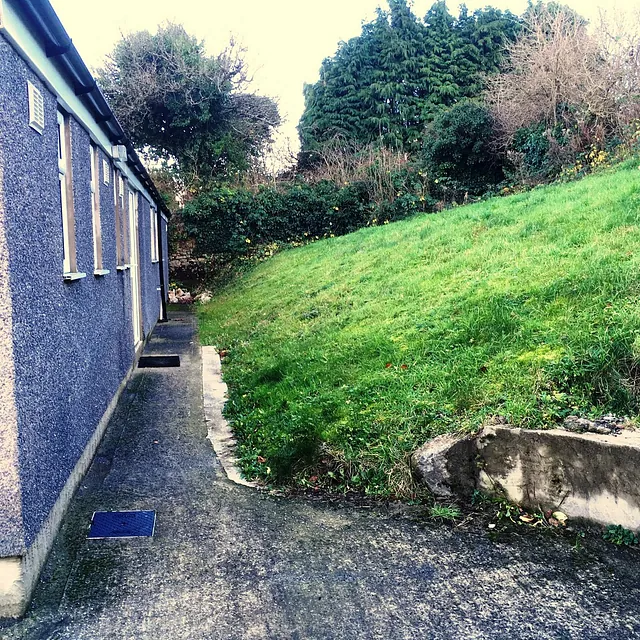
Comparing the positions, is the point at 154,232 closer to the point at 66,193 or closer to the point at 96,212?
the point at 96,212

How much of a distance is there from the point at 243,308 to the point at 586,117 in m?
9.97

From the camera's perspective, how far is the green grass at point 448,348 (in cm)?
412

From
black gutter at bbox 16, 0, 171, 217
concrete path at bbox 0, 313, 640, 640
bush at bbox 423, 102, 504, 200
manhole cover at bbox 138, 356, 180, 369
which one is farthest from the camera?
bush at bbox 423, 102, 504, 200

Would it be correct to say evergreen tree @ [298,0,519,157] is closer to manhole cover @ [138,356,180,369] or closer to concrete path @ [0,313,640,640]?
manhole cover @ [138,356,180,369]

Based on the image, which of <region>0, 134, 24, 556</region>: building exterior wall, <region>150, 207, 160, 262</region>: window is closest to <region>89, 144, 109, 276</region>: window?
<region>0, 134, 24, 556</region>: building exterior wall

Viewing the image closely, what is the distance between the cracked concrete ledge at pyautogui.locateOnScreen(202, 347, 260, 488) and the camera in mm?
4676

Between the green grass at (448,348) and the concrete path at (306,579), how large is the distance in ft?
2.01

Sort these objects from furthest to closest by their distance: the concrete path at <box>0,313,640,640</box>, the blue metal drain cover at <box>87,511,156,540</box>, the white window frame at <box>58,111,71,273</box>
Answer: the white window frame at <box>58,111,71,273</box> → the blue metal drain cover at <box>87,511,156,540</box> → the concrete path at <box>0,313,640,640</box>

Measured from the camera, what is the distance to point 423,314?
252 inches

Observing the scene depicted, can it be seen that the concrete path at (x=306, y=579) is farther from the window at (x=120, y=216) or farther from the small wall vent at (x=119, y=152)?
the small wall vent at (x=119, y=152)

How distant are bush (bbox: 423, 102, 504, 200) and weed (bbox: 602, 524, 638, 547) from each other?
16043 millimetres

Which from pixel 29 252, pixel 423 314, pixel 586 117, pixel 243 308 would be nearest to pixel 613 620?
pixel 29 252

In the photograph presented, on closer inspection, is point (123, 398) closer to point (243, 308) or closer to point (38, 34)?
point (38, 34)

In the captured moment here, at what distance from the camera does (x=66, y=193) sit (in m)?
4.39
